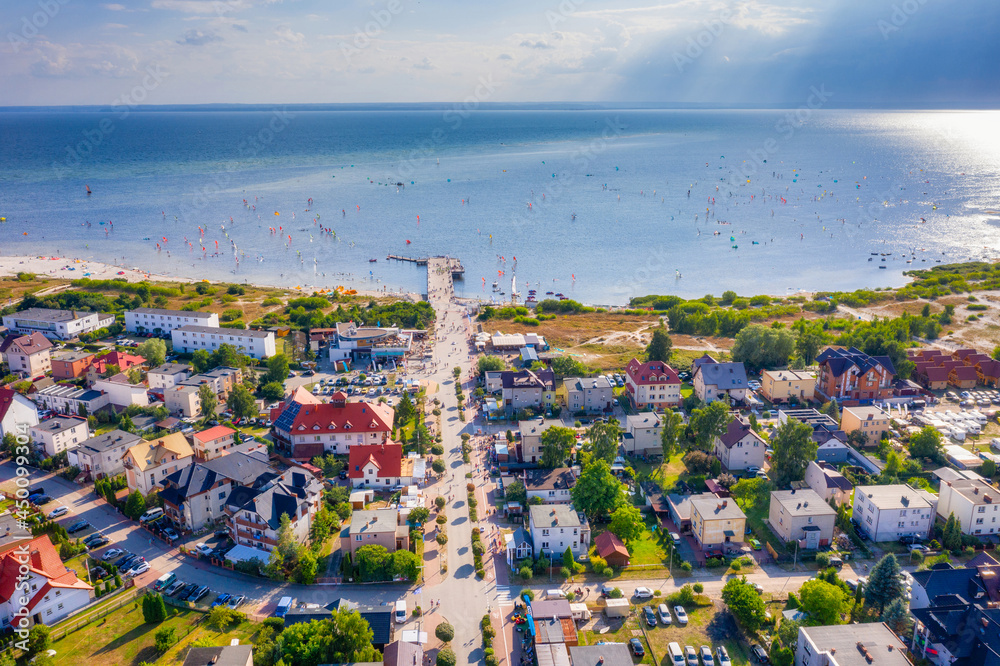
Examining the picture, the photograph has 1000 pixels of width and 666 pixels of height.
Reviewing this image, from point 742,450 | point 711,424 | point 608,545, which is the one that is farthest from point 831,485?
point 608,545

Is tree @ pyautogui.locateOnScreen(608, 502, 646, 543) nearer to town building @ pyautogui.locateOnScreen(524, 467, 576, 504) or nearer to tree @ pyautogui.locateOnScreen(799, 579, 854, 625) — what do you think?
town building @ pyautogui.locateOnScreen(524, 467, 576, 504)

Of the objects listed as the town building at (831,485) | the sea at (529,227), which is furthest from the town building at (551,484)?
the sea at (529,227)

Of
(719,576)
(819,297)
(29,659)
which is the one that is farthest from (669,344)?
(29,659)

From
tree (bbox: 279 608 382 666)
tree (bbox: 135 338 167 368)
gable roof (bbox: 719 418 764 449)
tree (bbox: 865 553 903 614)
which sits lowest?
tree (bbox: 279 608 382 666)

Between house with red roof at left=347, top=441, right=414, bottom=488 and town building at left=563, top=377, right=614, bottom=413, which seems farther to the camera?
town building at left=563, top=377, right=614, bottom=413

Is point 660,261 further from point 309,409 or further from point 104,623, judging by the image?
point 104,623

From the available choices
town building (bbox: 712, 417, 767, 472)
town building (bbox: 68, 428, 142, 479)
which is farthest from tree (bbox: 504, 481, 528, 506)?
town building (bbox: 68, 428, 142, 479)

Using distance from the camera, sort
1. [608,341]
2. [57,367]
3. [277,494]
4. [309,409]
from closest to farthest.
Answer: [277,494]
[309,409]
[57,367]
[608,341]

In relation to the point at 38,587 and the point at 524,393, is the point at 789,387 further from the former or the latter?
the point at 38,587
